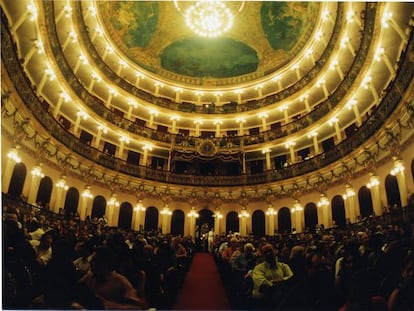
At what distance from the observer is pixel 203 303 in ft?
19.7

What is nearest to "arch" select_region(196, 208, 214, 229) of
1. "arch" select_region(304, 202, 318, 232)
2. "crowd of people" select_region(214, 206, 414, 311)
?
"arch" select_region(304, 202, 318, 232)

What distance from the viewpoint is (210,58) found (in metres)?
31.4

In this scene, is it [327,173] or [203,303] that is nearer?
[203,303]

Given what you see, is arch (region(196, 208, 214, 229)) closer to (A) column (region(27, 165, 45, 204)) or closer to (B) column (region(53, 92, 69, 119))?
(A) column (region(27, 165, 45, 204))

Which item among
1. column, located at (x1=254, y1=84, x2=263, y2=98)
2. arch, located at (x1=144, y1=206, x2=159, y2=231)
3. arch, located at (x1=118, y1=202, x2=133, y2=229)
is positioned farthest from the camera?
column, located at (x1=254, y1=84, x2=263, y2=98)

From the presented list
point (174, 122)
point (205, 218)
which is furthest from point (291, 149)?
point (174, 122)

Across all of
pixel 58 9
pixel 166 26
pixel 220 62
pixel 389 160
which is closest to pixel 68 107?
pixel 58 9

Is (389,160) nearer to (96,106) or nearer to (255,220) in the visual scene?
(255,220)

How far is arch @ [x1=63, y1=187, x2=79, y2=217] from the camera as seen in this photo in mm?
19500

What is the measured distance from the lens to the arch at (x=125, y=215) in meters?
23.1

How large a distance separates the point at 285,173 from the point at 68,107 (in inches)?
729

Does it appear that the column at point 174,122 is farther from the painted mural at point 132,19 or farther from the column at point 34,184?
the column at point 34,184

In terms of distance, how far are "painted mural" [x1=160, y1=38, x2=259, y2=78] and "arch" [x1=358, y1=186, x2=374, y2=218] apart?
1825cm

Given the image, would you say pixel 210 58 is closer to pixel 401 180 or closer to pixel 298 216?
pixel 298 216
